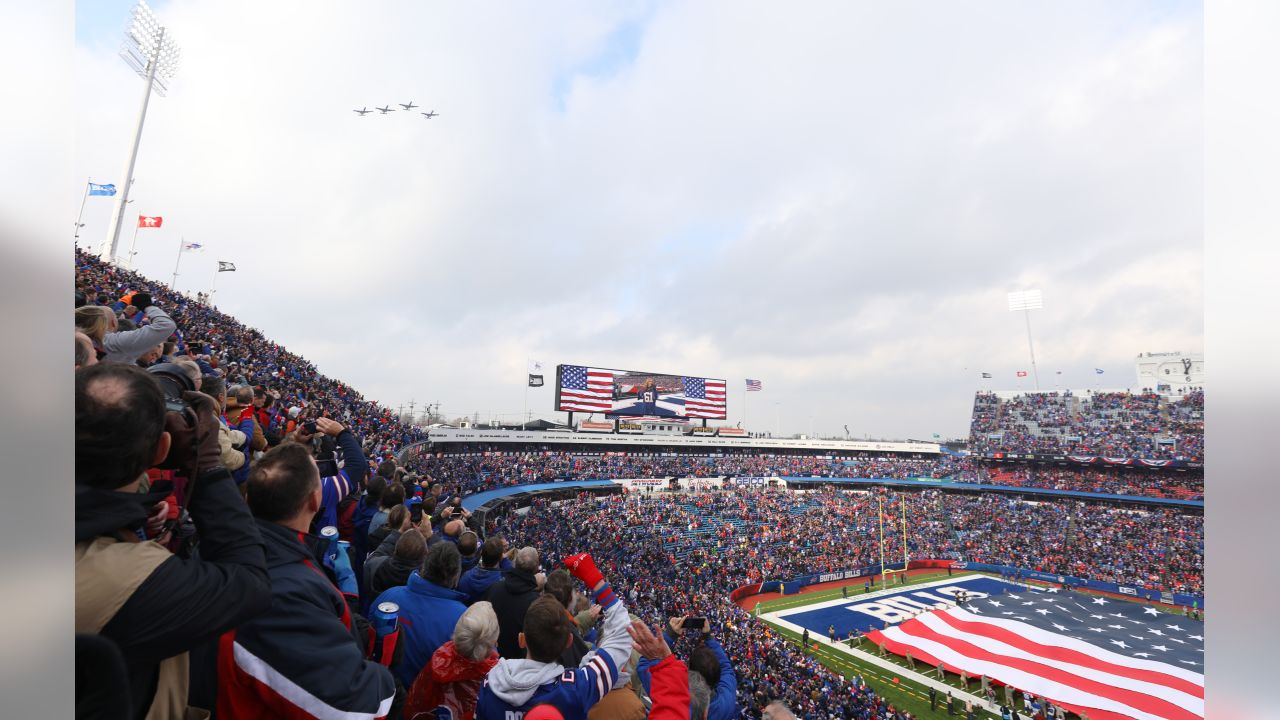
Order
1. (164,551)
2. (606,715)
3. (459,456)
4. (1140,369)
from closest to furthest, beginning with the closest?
(164,551)
(606,715)
(459,456)
(1140,369)

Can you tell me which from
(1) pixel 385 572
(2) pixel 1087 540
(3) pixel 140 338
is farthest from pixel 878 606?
(3) pixel 140 338

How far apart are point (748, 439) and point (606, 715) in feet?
184

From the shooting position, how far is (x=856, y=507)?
45625mm

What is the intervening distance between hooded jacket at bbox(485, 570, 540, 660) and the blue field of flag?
23473 millimetres

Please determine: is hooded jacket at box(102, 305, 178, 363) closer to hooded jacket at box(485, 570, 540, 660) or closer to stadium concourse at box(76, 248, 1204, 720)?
stadium concourse at box(76, 248, 1204, 720)

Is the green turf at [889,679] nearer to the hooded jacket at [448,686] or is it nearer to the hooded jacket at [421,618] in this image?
the hooded jacket at [421,618]

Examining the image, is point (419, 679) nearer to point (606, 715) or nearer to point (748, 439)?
point (606, 715)

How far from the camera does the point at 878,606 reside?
28.0m

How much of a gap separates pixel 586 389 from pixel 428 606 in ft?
141

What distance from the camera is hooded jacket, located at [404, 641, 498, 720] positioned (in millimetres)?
2973

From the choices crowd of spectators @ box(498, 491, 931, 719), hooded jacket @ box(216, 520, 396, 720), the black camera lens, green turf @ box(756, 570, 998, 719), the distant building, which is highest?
the distant building

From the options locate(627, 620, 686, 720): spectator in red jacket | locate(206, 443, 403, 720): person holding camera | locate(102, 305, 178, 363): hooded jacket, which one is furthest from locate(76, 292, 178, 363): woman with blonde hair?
locate(627, 620, 686, 720): spectator in red jacket

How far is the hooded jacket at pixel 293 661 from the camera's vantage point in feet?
6.42
